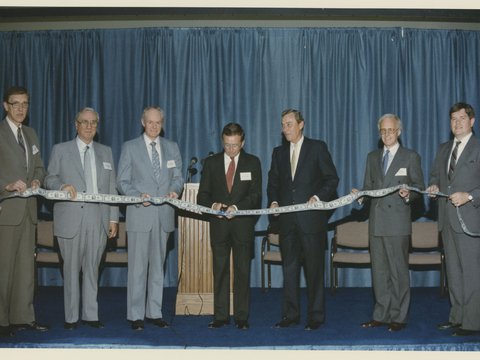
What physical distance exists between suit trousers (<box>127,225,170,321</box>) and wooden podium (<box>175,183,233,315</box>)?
39 cm

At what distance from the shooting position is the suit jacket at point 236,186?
4477 millimetres

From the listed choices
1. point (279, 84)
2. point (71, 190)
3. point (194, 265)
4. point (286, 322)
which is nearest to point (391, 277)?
point (286, 322)

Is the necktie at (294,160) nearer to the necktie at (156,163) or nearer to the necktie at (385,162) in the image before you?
the necktie at (385,162)

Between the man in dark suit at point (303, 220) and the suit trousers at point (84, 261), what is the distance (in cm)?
157

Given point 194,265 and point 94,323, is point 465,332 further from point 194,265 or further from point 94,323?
point 94,323

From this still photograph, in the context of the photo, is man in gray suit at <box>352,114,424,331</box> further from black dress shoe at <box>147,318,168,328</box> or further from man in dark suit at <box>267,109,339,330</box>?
black dress shoe at <box>147,318,168,328</box>

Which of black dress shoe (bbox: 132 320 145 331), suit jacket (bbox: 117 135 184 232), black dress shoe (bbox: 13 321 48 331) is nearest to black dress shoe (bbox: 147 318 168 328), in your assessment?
black dress shoe (bbox: 132 320 145 331)

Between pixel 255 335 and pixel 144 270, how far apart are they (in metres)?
1.11

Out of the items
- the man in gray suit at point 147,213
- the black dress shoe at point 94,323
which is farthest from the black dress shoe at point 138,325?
the black dress shoe at point 94,323

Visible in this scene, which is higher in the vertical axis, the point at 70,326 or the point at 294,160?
the point at 294,160

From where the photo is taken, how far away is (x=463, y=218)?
4219 mm

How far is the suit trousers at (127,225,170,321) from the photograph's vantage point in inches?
174

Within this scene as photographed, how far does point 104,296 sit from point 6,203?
7.57 ft

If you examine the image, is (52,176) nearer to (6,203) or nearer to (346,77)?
(6,203)
